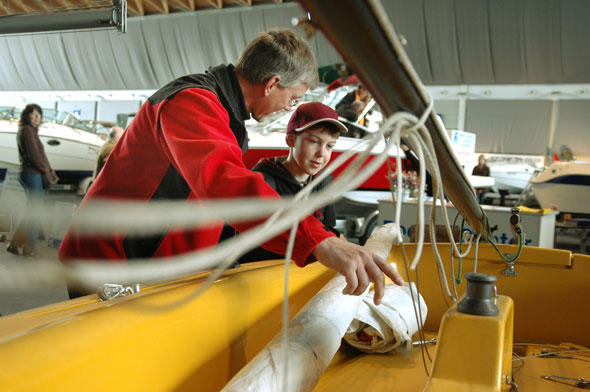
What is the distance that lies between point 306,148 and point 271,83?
758mm

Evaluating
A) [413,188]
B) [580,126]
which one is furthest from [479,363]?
[580,126]

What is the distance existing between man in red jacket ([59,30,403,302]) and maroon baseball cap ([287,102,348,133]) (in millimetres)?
567

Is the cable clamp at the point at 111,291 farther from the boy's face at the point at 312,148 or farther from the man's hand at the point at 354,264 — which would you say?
the boy's face at the point at 312,148

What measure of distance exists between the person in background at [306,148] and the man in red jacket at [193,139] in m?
0.59

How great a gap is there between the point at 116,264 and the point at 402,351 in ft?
2.76

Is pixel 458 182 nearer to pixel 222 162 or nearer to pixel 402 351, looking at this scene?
pixel 222 162

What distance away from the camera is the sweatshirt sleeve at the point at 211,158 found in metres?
0.69

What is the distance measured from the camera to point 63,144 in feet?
25.0

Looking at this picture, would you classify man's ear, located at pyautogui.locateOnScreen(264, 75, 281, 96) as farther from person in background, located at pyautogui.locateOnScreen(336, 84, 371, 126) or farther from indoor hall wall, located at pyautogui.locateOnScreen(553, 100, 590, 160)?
indoor hall wall, located at pyautogui.locateOnScreen(553, 100, 590, 160)

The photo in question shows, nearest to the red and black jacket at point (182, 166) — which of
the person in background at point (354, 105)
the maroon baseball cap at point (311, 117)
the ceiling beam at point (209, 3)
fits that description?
the maroon baseball cap at point (311, 117)

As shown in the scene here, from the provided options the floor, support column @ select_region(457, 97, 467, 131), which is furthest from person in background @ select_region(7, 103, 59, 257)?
support column @ select_region(457, 97, 467, 131)

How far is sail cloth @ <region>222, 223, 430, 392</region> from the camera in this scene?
0.65 m

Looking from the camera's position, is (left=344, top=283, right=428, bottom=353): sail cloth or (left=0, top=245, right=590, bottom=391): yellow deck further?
(left=344, top=283, right=428, bottom=353): sail cloth

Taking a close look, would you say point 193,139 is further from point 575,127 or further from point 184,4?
point 184,4
